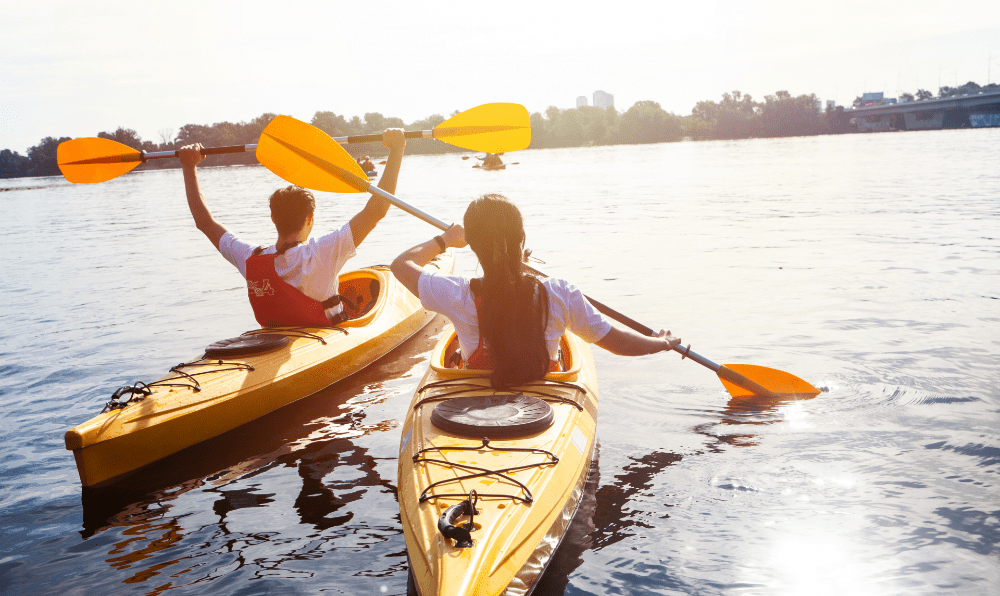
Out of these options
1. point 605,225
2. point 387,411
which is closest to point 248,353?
point 387,411

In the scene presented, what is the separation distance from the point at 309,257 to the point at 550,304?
2380mm

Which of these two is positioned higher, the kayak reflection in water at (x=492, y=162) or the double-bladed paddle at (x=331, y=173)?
the kayak reflection in water at (x=492, y=162)

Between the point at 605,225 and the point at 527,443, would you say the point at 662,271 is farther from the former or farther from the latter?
the point at 527,443

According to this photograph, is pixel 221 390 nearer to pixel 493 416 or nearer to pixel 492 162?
pixel 493 416

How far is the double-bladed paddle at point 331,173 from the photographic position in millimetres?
5656

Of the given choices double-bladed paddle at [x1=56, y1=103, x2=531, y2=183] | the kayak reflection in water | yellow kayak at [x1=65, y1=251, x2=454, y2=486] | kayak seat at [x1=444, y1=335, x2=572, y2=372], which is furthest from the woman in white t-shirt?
the kayak reflection in water

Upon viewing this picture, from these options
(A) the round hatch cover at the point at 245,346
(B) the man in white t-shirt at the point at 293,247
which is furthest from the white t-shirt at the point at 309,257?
(A) the round hatch cover at the point at 245,346

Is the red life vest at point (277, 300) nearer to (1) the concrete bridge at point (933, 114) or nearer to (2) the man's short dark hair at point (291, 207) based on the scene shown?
(2) the man's short dark hair at point (291, 207)

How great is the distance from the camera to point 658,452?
15.6ft

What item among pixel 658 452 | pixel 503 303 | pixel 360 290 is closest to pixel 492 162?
pixel 360 290

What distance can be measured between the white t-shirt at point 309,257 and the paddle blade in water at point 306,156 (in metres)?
0.64

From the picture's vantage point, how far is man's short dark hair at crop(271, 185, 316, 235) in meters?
5.20

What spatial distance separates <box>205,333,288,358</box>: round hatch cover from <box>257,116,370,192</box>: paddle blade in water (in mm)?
1304

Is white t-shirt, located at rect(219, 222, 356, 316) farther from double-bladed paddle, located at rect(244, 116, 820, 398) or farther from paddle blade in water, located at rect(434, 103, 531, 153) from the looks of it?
paddle blade in water, located at rect(434, 103, 531, 153)
